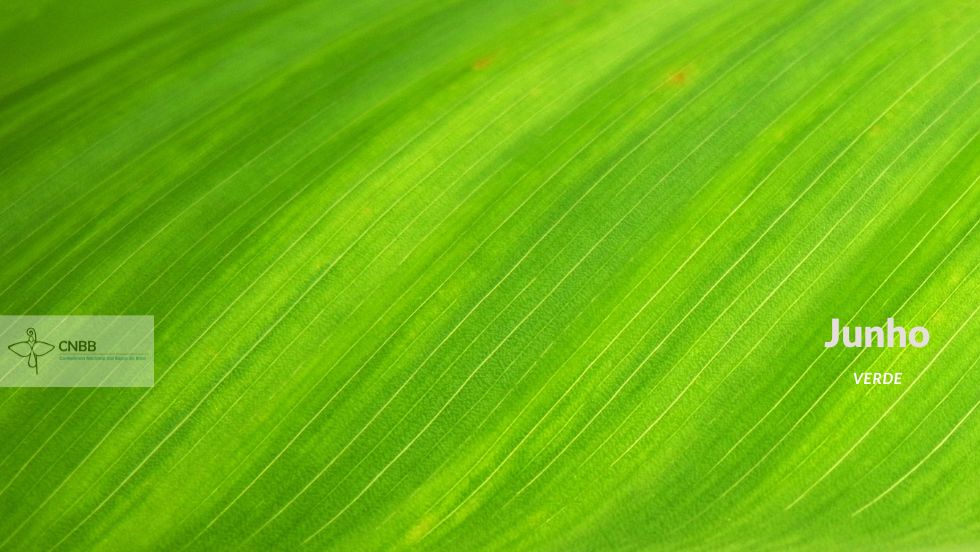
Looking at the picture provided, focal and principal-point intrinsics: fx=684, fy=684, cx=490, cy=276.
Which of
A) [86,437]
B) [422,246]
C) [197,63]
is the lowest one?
[86,437]

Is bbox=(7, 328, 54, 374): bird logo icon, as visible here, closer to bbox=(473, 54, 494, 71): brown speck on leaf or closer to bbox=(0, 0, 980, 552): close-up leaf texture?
bbox=(0, 0, 980, 552): close-up leaf texture

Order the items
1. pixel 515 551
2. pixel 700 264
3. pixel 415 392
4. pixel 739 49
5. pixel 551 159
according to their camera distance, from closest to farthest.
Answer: pixel 515 551 → pixel 415 392 → pixel 700 264 → pixel 551 159 → pixel 739 49

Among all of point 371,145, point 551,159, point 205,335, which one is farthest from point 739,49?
point 205,335

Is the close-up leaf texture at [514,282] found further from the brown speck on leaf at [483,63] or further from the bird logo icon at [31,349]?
the bird logo icon at [31,349]

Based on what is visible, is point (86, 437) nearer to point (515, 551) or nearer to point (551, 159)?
point (515, 551)

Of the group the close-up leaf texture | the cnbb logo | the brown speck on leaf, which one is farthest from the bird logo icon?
the brown speck on leaf

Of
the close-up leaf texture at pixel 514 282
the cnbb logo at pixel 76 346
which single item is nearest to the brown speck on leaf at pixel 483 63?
the close-up leaf texture at pixel 514 282

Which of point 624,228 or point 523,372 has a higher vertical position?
point 624,228
